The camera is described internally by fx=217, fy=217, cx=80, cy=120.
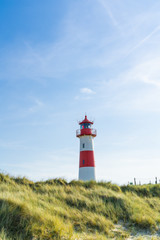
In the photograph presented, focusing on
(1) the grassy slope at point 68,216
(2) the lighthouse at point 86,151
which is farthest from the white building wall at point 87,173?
(1) the grassy slope at point 68,216

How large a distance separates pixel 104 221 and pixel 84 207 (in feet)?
4.63

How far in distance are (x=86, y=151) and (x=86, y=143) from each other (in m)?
0.86

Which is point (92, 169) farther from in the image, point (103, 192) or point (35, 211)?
point (35, 211)

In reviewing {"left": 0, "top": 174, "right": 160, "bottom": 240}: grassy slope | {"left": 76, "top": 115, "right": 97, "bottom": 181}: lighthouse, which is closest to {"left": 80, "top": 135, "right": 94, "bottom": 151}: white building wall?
{"left": 76, "top": 115, "right": 97, "bottom": 181}: lighthouse

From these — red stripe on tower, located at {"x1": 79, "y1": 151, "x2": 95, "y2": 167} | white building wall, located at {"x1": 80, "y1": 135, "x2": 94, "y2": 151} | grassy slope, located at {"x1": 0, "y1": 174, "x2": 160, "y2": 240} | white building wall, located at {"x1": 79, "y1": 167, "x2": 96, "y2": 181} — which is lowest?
grassy slope, located at {"x1": 0, "y1": 174, "x2": 160, "y2": 240}

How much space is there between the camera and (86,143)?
22156mm

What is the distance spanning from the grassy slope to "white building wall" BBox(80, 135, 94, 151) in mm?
12170

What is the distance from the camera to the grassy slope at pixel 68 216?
195 inches

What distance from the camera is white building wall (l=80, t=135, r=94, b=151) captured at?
72.1ft

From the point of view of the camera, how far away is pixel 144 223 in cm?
681

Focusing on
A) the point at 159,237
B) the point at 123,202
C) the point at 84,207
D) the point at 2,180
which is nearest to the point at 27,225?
the point at 84,207

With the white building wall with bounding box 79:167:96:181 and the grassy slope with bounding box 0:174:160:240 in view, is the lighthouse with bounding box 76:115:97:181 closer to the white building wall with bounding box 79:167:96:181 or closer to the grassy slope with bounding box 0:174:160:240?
the white building wall with bounding box 79:167:96:181

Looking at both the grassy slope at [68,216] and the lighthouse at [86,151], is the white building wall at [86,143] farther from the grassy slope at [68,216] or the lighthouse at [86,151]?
the grassy slope at [68,216]

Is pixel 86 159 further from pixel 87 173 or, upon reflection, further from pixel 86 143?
pixel 86 143
